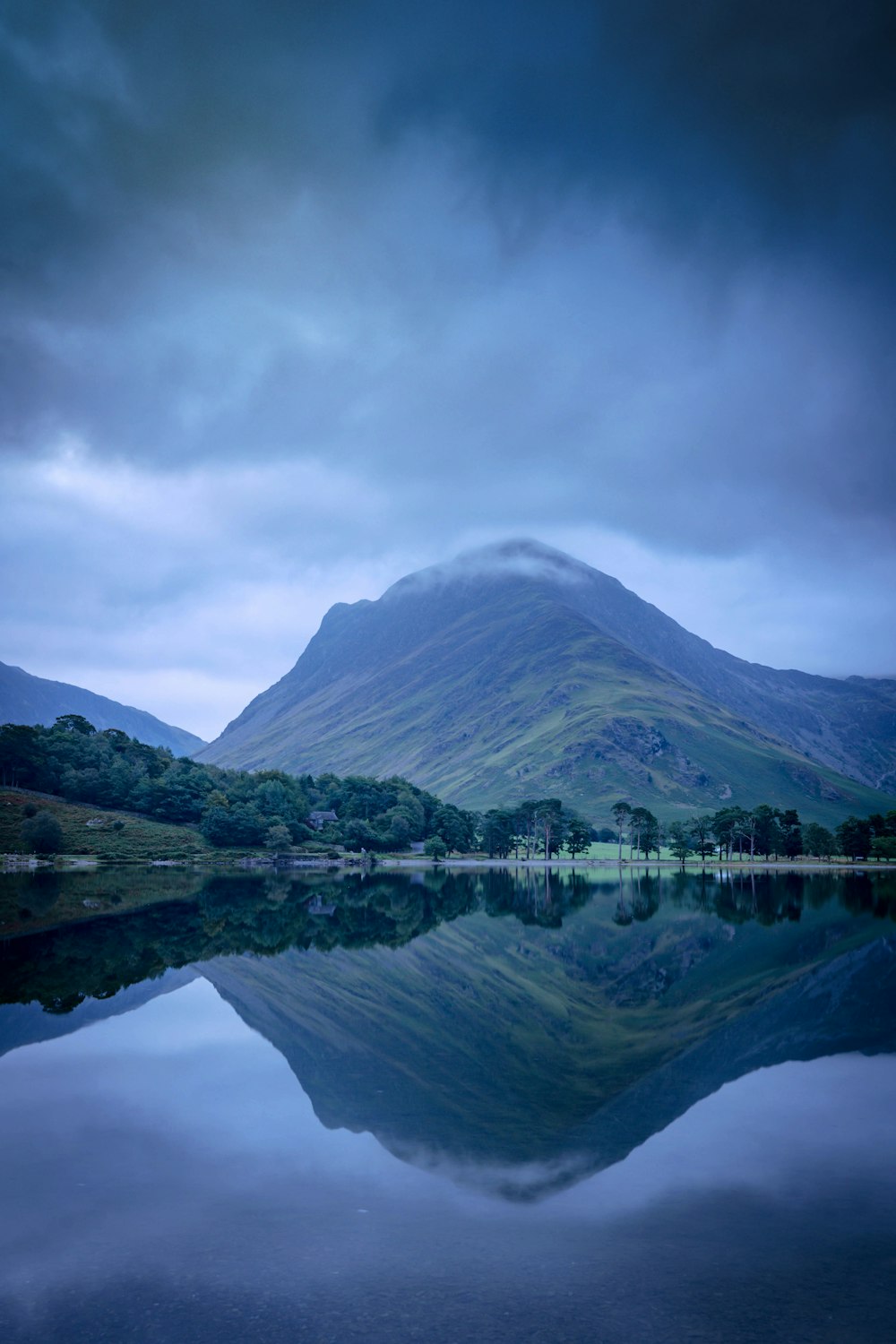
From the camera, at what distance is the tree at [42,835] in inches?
5763

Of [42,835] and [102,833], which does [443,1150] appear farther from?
[102,833]

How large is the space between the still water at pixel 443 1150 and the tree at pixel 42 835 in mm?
110781

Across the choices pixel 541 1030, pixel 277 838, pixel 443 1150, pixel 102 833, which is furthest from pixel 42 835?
pixel 443 1150

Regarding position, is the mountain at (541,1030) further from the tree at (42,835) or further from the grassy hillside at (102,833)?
the grassy hillside at (102,833)

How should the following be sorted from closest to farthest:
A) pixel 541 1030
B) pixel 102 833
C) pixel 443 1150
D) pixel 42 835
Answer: pixel 443 1150, pixel 541 1030, pixel 42 835, pixel 102 833

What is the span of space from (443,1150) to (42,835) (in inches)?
5748

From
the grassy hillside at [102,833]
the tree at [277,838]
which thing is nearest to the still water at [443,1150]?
the grassy hillside at [102,833]

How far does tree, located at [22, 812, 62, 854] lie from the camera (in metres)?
146

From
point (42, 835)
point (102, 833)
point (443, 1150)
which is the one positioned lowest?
point (102, 833)

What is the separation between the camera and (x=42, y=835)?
147m

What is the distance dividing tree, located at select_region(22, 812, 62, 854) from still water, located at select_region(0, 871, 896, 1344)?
111 metres

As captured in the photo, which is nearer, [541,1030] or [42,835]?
[541,1030]

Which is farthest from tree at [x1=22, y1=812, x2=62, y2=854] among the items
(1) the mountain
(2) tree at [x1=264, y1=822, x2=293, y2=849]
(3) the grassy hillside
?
(1) the mountain

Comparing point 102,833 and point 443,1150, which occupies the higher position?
point 443,1150
